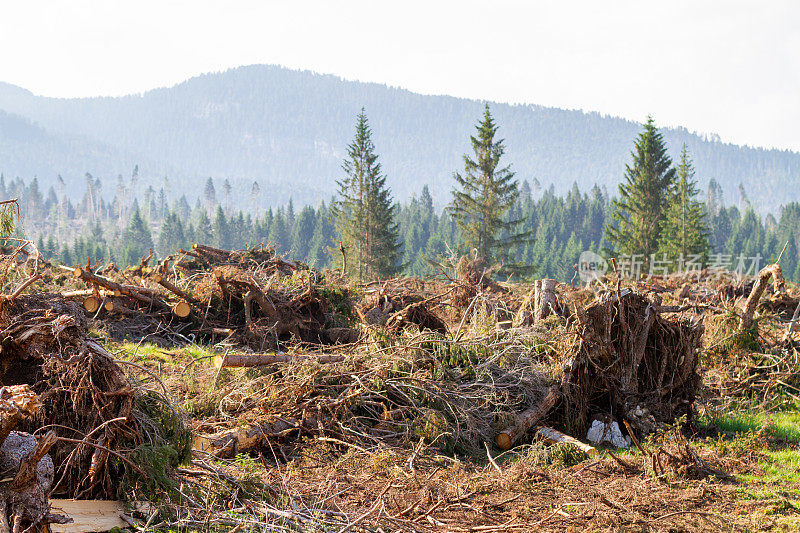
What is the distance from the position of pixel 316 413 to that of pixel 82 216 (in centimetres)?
19181

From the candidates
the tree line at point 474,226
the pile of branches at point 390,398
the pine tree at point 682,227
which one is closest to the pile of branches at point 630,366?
the pile of branches at point 390,398

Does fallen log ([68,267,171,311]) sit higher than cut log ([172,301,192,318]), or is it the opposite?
fallen log ([68,267,171,311])

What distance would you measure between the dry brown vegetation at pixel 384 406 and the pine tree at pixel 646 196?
43.1m

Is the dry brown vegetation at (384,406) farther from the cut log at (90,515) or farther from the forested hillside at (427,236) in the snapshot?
the forested hillside at (427,236)

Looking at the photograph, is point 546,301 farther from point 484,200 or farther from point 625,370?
point 484,200

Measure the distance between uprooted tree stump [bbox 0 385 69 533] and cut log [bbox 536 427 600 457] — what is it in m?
5.03

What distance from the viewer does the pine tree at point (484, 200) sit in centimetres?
5566

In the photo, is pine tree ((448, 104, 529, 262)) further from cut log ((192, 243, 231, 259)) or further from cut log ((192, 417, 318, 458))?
cut log ((192, 417, 318, 458))

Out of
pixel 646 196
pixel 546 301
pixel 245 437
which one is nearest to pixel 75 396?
pixel 245 437

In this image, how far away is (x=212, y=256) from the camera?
54.7ft

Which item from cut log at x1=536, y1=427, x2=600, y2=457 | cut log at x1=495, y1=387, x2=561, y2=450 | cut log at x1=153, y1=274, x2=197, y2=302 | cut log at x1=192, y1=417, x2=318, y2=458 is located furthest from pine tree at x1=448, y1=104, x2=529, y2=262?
cut log at x1=192, y1=417, x2=318, y2=458

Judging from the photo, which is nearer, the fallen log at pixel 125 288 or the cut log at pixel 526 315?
the cut log at pixel 526 315

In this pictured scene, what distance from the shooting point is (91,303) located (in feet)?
39.7

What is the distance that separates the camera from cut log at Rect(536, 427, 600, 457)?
695 cm
